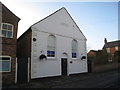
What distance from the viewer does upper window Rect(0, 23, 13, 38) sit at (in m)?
12.8

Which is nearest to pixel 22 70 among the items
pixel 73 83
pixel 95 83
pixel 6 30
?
pixel 6 30

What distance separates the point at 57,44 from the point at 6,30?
6931mm

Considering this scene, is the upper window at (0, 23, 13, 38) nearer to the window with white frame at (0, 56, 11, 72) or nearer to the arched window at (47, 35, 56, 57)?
the window with white frame at (0, 56, 11, 72)

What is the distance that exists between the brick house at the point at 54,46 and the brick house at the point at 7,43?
207 cm

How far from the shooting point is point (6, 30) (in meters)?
13.0

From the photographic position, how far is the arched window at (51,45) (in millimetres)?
16458

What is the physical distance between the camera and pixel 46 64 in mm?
15562

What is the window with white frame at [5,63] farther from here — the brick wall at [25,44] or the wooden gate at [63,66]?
the wooden gate at [63,66]

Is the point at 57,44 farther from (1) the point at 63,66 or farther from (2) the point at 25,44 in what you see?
(2) the point at 25,44

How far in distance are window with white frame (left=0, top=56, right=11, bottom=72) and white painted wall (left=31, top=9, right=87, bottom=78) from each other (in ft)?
8.44

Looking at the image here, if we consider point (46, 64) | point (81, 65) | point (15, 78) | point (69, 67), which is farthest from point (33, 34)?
point (81, 65)

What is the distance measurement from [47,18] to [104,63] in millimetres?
16291

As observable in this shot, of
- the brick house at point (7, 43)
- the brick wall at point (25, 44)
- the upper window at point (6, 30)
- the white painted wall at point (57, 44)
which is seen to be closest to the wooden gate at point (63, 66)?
the white painted wall at point (57, 44)

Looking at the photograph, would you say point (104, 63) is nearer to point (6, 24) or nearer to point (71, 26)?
point (71, 26)
